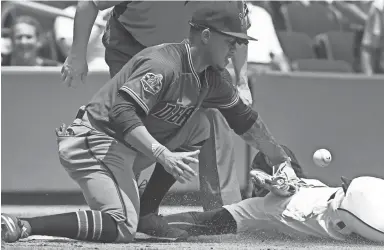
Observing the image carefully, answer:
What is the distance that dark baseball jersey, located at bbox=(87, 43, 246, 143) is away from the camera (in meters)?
3.76

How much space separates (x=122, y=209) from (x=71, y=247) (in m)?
0.34

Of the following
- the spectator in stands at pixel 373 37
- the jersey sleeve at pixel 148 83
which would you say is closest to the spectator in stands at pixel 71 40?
the spectator in stands at pixel 373 37

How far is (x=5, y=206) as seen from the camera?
6.49 metres

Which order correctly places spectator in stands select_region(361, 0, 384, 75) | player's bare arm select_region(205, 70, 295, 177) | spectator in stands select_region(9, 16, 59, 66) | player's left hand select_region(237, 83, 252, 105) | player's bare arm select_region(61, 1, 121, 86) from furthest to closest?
spectator in stands select_region(361, 0, 384, 75), spectator in stands select_region(9, 16, 59, 66), player's left hand select_region(237, 83, 252, 105), player's bare arm select_region(61, 1, 121, 86), player's bare arm select_region(205, 70, 295, 177)

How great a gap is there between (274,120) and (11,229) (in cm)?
365

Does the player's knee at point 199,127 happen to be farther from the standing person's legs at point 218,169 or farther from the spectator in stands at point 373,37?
the spectator in stands at point 373,37

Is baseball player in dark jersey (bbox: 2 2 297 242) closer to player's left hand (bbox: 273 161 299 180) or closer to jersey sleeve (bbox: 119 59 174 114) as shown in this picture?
jersey sleeve (bbox: 119 59 174 114)

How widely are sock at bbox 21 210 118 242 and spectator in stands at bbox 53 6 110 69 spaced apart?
128 inches

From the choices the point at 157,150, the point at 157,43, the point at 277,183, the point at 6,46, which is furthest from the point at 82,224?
the point at 6,46

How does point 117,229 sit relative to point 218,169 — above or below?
above

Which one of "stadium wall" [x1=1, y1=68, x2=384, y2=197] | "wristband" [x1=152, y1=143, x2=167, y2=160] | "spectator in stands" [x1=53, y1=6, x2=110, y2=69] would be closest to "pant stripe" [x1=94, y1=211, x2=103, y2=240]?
"wristband" [x1=152, y1=143, x2=167, y2=160]

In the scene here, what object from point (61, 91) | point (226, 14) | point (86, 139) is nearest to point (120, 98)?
point (86, 139)

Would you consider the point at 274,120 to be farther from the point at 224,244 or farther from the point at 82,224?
the point at 82,224

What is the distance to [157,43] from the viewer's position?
470cm
